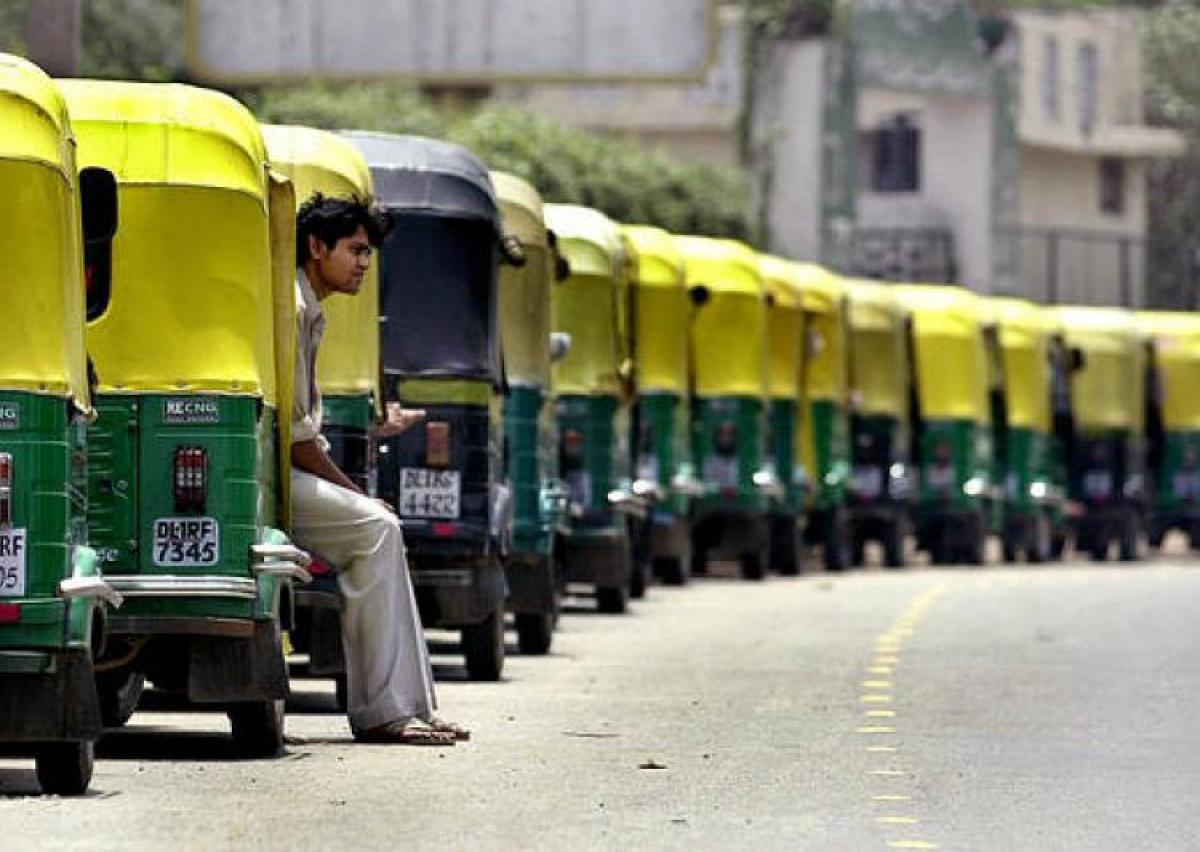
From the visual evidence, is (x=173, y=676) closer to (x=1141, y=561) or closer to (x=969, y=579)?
(x=969, y=579)

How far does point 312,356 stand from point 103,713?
5.13ft

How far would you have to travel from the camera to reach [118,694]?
16.0 m

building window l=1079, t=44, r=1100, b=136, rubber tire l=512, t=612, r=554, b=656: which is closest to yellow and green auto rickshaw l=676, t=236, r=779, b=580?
rubber tire l=512, t=612, r=554, b=656

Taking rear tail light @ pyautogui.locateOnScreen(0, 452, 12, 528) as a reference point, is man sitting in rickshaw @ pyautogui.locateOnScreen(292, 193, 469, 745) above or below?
below

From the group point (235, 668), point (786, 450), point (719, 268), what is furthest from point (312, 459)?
point (786, 450)

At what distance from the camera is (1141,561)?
48.4 meters

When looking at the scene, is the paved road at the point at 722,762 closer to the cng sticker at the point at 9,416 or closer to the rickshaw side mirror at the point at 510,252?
the cng sticker at the point at 9,416

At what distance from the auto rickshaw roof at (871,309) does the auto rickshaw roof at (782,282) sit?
292cm

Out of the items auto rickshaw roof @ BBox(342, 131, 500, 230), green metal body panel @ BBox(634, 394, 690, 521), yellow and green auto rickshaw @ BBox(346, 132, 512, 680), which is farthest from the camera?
green metal body panel @ BBox(634, 394, 690, 521)

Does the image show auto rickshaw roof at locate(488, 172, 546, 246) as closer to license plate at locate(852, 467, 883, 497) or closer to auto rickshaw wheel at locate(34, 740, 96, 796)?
auto rickshaw wheel at locate(34, 740, 96, 796)

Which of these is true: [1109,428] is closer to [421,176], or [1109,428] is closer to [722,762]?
[421,176]

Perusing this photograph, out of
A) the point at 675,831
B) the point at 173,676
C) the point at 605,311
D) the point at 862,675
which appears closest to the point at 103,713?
the point at 173,676

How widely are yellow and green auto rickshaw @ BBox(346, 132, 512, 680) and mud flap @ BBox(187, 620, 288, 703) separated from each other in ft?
17.9

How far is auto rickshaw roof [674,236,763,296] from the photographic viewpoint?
116ft
